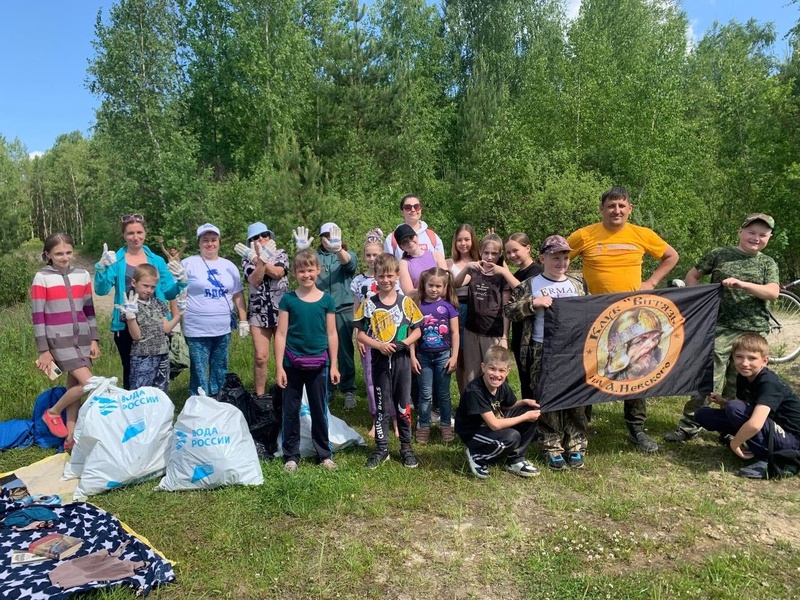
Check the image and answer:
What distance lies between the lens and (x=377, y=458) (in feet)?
14.1

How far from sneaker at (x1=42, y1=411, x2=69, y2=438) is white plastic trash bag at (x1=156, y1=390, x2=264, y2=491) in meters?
1.64

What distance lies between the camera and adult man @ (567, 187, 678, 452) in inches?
172

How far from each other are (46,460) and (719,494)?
208 inches

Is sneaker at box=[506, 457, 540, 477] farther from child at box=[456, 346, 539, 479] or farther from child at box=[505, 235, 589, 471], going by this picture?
child at box=[505, 235, 589, 471]

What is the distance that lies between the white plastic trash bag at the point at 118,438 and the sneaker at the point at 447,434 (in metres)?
2.32

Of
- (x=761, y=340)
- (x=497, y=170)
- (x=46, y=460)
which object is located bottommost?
(x=46, y=460)

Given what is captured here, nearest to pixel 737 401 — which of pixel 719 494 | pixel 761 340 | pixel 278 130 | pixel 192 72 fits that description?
pixel 761 340

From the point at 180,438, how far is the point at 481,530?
2.24 metres

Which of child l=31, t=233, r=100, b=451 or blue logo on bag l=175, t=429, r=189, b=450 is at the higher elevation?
child l=31, t=233, r=100, b=451

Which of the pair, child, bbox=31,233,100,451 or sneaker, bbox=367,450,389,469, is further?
child, bbox=31,233,100,451

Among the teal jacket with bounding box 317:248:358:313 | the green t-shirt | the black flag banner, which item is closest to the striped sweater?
the teal jacket with bounding box 317:248:358:313

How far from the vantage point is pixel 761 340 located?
4.09m

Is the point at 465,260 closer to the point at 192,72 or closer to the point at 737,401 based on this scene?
the point at 737,401

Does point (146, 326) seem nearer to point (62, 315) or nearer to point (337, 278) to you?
point (62, 315)
